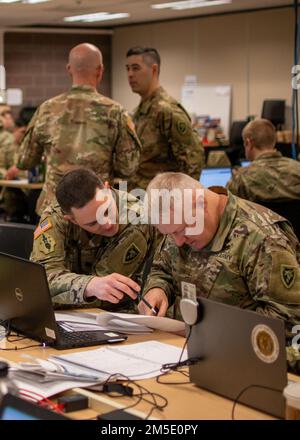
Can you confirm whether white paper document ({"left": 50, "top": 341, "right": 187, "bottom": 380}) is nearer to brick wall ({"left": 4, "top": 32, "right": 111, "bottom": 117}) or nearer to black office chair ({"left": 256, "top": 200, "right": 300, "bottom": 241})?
black office chair ({"left": 256, "top": 200, "right": 300, "bottom": 241})

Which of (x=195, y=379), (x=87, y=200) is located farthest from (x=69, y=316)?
(x=195, y=379)

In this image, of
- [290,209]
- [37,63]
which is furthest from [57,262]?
[37,63]

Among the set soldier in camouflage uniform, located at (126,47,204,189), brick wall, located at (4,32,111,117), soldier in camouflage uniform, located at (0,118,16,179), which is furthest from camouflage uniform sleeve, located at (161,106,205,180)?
brick wall, located at (4,32,111,117)

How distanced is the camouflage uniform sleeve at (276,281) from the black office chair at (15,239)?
1.46 m

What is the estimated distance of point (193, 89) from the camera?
1334cm

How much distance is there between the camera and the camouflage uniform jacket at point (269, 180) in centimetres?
530

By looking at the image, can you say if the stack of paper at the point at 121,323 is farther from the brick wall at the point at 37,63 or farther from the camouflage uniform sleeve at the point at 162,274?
the brick wall at the point at 37,63

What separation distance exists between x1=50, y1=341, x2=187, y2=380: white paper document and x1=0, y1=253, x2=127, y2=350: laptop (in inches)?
3.7

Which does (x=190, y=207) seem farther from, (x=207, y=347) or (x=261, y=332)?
(x=261, y=332)

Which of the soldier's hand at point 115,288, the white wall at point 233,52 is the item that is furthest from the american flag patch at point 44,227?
the white wall at point 233,52

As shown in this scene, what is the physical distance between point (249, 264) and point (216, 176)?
351cm

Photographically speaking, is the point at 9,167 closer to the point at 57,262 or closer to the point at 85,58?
the point at 85,58

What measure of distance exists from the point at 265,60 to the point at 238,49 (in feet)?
1.97

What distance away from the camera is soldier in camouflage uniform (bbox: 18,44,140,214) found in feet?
16.1
